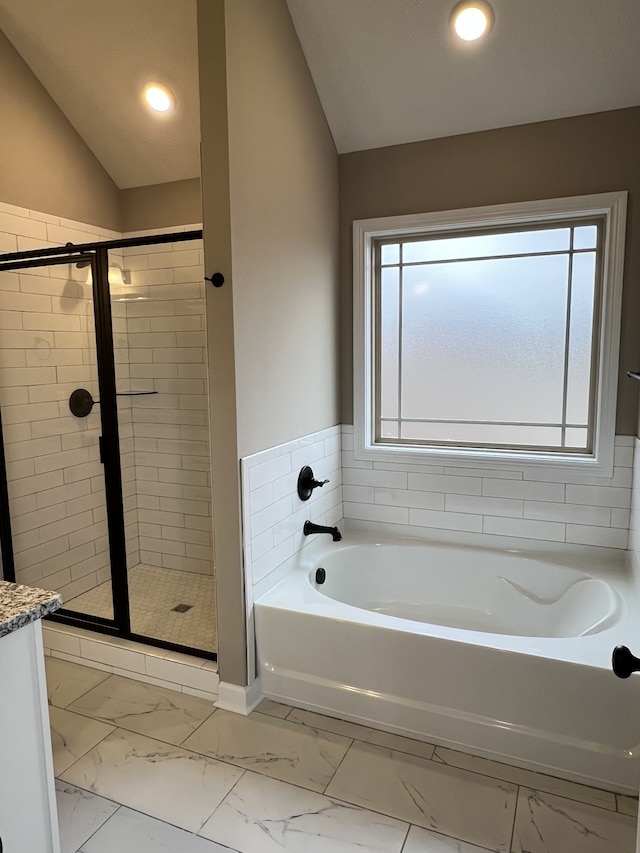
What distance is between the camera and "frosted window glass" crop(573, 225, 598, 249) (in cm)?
256

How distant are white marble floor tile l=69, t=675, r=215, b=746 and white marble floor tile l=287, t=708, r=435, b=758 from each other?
38cm

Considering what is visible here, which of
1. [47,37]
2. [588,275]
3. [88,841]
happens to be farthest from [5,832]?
[47,37]

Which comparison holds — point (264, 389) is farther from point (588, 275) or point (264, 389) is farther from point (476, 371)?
point (588, 275)

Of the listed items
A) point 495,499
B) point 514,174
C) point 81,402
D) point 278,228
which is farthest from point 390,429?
point 81,402

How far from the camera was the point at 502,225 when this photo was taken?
269 centimetres

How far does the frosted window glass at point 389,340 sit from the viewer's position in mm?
2982

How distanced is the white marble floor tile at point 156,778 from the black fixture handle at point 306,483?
1111 mm

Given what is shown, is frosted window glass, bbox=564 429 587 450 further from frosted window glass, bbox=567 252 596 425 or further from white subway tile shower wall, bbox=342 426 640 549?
white subway tile shower wall, bbox=342 426 640 549

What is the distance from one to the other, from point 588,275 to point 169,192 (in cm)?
227

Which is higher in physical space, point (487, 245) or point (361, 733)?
point (487, 245)

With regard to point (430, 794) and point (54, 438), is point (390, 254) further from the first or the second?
point (430, 794)

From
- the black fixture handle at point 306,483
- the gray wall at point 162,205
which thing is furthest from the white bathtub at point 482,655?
the gray wall at point 162,205

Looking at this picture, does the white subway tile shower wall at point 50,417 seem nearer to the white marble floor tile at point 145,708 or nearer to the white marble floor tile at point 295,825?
the white marble floor tile at point 145,708

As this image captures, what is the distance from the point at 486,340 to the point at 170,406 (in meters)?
1.82
